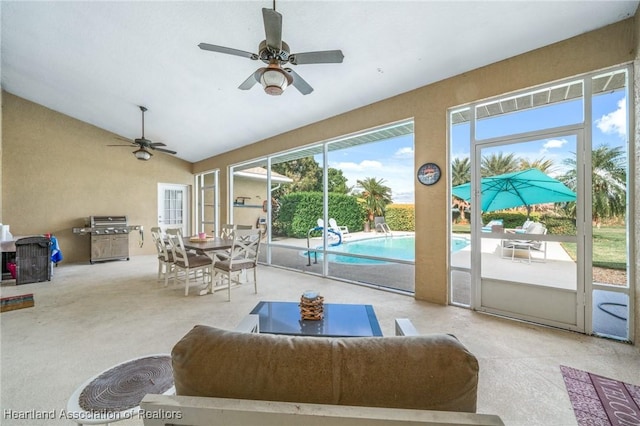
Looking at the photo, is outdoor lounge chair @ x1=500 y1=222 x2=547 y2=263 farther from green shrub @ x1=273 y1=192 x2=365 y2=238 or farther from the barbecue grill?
the barbecue grill

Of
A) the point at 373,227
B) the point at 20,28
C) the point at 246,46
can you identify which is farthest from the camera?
the point at 373,227

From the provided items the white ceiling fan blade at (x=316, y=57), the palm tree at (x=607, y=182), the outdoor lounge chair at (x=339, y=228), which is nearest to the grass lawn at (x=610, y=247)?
the palm tree at (x=607, y=182)

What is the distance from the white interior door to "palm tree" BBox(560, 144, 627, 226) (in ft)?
29.5

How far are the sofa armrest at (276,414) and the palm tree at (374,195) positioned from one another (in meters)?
5.86

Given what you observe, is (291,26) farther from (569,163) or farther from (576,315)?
(576,315)

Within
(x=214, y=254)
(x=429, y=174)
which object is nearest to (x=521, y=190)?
(x=429, y=174)

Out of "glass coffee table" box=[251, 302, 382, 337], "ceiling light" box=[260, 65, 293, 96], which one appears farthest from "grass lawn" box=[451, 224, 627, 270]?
"ceiling light" box=[260, 65, 293, 96]

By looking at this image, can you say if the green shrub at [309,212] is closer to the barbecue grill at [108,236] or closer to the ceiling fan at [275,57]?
the barbecue grill at [108,236]

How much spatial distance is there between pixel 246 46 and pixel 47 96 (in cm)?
537

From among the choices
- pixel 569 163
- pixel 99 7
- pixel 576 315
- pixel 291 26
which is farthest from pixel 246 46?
pixel 576 315

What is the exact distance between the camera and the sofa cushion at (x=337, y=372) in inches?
25.6

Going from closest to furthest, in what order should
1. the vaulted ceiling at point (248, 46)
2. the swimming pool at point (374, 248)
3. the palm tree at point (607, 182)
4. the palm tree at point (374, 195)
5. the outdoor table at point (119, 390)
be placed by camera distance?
the outdoor table at point (119, 390) < the vaulted ceiling at point (248, 46) < the palm tree at point (607, 182) < the swimming pool at point (374, 248) < the palm tree at point (374, 195)

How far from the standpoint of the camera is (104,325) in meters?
2.87

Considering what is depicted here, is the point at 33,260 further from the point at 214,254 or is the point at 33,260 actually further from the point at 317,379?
Answer: the point at 317,379
